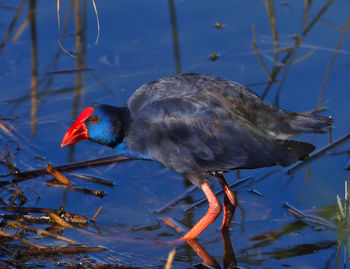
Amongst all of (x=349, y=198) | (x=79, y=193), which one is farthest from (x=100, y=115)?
(x=349, y=198)

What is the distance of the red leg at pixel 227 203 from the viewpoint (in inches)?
170

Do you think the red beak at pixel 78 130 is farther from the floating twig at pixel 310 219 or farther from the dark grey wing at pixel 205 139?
the floating twig at pixel 310 219

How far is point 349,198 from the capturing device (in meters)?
4.11

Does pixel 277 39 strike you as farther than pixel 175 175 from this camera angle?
Yes

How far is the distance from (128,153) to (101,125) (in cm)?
25

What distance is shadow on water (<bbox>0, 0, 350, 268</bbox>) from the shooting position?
4012mm

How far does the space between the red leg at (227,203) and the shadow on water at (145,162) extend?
0.06 m

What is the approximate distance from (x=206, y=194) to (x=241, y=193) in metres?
0.36

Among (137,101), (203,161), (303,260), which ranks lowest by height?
(303,260)

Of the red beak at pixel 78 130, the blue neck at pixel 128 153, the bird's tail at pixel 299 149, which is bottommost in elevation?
the blue neck at pixel 128 153

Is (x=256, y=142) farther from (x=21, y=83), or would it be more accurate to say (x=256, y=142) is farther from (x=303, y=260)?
(x=21, y=83)

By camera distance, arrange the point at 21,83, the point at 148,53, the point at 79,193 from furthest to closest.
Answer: the point at 148,53 → the point at 21,83 → the point at 79,193

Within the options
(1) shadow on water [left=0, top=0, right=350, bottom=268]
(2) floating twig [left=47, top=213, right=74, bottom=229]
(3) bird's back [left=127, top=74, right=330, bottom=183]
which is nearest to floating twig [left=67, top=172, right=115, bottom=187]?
(1) shadow on water [left=0, top=0, right=350, bottom=268]

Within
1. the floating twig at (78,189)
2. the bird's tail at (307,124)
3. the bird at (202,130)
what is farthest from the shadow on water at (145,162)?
the bird's tail at (307,124)
